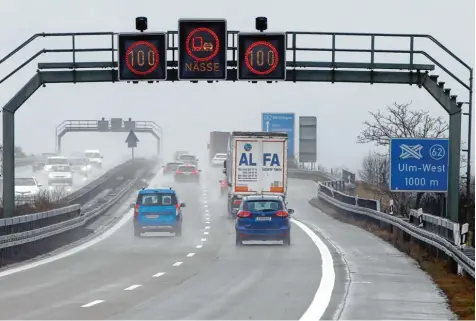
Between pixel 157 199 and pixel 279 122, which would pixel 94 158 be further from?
pixel 157 199

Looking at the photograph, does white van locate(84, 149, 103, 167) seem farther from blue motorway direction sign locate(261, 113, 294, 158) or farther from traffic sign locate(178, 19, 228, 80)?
traffic sign locate(178, 19, 228, 80)

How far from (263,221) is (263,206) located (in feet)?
Result: 2.23

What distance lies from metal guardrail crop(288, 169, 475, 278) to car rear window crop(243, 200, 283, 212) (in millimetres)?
3617

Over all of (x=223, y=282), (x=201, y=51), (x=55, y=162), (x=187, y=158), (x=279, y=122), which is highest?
(x=201, y=51)

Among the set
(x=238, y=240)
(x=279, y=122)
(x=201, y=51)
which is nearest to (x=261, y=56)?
(x=201, y=51)

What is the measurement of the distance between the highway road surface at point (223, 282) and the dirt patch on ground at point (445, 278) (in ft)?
0.88

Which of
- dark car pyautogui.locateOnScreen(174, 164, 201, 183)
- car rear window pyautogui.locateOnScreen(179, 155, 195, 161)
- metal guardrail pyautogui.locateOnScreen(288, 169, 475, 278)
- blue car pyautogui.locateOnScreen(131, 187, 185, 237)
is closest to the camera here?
metal guardrail pyautogui.locateOnScreen(288, 169, 475, 278)

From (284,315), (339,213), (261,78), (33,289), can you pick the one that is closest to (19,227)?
(261,78)

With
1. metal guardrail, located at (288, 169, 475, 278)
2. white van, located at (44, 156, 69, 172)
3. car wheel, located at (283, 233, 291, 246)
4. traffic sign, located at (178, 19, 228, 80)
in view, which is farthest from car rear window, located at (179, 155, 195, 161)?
traffic sign, located at (178, 19, 228, 80)

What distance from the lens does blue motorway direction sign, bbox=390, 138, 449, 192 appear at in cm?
3133

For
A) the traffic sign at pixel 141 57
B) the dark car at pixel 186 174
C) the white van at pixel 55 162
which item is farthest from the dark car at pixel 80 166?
the traffic sign at pixel 141 57

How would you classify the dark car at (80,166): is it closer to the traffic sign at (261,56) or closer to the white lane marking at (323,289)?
the white lane marking at (323,289)

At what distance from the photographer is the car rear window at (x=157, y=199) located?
41.8 metres

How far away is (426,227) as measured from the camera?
106 ft
